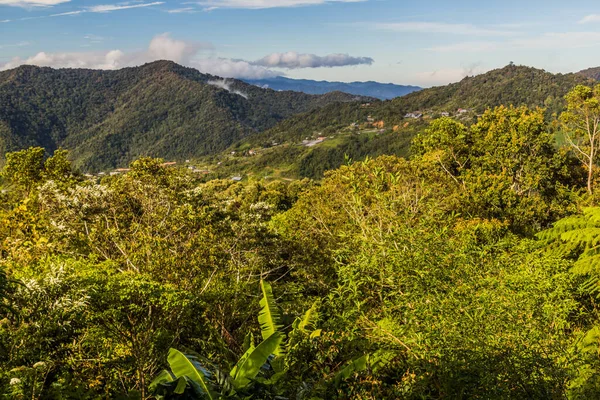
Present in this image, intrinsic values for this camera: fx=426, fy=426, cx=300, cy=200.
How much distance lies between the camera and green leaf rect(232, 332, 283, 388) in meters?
5.69

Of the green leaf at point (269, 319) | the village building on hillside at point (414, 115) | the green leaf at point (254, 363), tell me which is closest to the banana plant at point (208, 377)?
the green leaf at point (254, 363)

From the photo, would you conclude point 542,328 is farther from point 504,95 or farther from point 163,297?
point 504,95

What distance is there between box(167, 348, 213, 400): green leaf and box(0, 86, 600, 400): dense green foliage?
0.07 ft

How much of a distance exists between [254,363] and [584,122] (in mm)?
28658

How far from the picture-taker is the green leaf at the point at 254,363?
18.7ft

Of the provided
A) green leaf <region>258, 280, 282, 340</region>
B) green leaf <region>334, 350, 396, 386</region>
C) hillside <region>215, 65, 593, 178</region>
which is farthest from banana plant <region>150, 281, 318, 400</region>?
hillside <region>215, 65, 593, 178</region>

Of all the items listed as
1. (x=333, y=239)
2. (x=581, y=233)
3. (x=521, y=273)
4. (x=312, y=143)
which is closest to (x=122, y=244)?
Answer: (x=333, y=239)

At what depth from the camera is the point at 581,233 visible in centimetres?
868

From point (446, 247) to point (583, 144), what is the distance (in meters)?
25.9

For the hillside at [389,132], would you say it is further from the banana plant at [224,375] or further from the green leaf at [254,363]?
the green leaf at [254,363]

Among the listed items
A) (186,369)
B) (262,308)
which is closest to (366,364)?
(186,369)

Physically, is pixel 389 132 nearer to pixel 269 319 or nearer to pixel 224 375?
pixel 269 319

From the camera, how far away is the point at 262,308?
32.2 feet

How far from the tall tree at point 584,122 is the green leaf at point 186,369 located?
25986 mm
